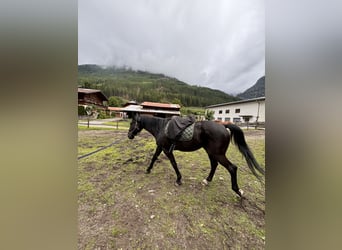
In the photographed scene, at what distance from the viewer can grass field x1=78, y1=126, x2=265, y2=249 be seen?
97cm

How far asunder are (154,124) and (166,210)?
121cm

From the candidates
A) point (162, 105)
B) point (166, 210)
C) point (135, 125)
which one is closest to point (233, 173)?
point (166, 210)

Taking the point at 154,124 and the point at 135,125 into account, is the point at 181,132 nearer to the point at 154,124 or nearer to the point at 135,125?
the point at 154,124

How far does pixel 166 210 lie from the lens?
1277 millimetres

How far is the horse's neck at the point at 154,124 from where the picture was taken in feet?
6.54

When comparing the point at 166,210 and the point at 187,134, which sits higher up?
the point at 187,134

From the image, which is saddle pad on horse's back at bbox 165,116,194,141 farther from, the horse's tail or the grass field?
the grass field

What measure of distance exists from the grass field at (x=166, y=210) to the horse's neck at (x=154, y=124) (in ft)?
2.40

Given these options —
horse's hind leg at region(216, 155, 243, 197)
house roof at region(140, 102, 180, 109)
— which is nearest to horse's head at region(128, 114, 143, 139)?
horse's hind leg at region(216, 155, 243, 197)

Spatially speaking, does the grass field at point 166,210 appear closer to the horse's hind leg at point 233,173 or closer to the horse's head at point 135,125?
the horse's hind leg at point 233,173
